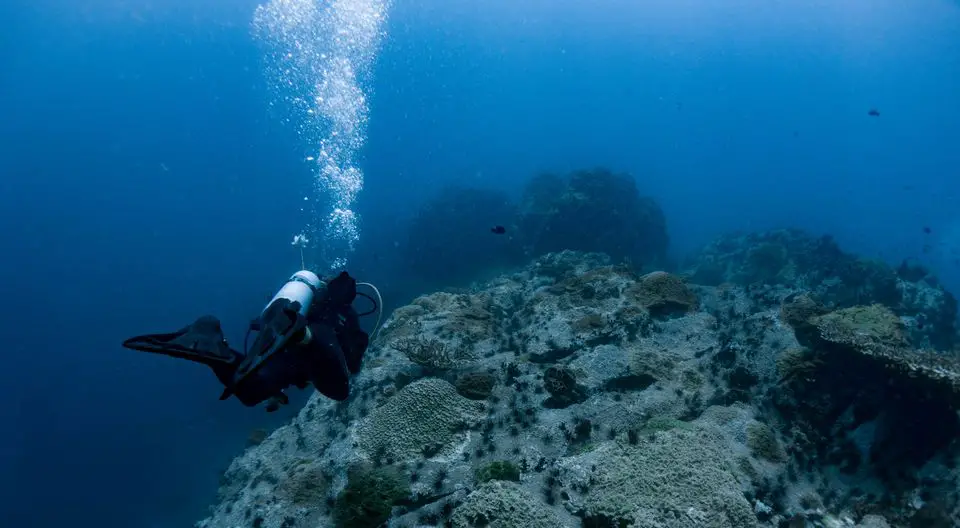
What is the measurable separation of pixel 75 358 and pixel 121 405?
9.62 meters

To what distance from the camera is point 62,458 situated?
33.5 metres

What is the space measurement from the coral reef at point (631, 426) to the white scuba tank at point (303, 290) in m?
3.81

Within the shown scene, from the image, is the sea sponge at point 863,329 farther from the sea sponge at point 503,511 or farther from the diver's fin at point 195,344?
the diver's fin at point 195,344

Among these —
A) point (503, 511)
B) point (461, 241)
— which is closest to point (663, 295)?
point (503, 511)

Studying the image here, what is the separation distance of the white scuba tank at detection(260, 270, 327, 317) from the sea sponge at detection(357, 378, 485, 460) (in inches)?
179

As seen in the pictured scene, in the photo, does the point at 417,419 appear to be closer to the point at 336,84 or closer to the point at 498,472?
the point at 498,472

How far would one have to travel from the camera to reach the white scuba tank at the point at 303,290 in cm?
586

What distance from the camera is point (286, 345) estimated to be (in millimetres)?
4766

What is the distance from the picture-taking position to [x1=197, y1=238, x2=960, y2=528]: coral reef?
7.13 metres

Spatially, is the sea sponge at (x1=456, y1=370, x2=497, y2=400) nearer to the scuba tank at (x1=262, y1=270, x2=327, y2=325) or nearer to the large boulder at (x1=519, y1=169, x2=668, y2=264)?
the scuba tank at (x1=262, y1=270, x2=327, y2=325)

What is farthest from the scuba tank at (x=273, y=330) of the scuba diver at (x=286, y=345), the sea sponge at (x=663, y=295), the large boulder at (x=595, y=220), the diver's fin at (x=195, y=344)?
the large boulder at (x=595, y=220)

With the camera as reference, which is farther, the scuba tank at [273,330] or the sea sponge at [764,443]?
the sea sponge at [764,443]

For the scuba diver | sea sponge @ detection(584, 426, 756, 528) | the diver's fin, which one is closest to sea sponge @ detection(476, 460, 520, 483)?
sea sponge @ detection(584, 426, 756, 528)

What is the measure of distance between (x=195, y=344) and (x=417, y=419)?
608 centimetres
